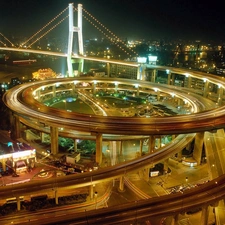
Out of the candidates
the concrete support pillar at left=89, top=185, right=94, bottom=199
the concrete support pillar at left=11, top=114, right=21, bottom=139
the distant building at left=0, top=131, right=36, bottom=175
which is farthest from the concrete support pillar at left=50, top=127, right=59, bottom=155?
the concrete support pillar at left=89, top=185, right=94, bottom=199

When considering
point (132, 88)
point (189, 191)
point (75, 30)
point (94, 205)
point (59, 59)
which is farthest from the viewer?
point (59, 59)

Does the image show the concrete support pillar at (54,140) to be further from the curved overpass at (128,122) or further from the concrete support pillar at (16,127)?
the concrete support pillar at (16,127)

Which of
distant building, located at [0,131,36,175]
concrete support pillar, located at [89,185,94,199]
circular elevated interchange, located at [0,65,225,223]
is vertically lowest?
concrete support pillar, located at [89,185,94,199]

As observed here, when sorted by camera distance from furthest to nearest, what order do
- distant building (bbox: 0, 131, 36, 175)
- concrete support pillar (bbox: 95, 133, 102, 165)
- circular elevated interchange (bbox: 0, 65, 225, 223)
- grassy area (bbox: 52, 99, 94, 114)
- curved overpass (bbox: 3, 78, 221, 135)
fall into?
grassy area (bbox: 52, 99, 94, 114) < concrete support pillar (bbox: 95, 133, 102, 165) < curved overpass (bbox: 3, 78, 221, 135) < distant building (bbox: 0, 131, 36, 175) < circular elevated interchange (bbox: 0, 65, 225, 223)

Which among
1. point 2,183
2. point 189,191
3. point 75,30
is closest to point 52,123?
point 2,183

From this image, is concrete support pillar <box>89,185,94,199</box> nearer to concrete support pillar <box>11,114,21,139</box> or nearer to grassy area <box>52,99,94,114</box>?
concrete support pillar <box>11,114,21,139</box>

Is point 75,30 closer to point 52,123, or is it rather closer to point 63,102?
point 63,102

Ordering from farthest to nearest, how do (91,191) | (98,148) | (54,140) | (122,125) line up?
(54,140)
(122,125)
(98,148)
(91,191)

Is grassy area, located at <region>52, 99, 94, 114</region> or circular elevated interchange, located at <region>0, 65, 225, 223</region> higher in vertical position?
circular elevated interchange, located at <region>0, 65, 225, 223</region>

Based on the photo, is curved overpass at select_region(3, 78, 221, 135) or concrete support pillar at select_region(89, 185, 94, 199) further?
curved overpass at select_region(3, 78, 221, 135)

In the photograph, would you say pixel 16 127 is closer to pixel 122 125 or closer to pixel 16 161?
pixel 16 161

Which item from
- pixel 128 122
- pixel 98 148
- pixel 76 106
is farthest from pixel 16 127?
pixel 76 106
